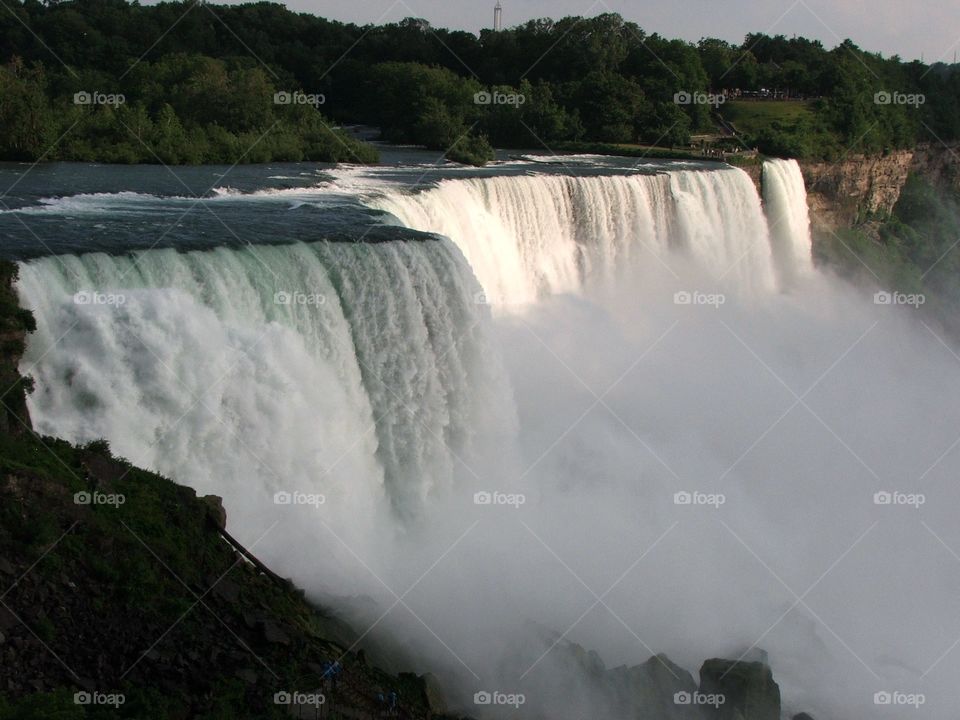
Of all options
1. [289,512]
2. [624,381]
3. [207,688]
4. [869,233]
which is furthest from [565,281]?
[869,233]

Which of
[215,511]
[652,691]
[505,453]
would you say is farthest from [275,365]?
[652,691]

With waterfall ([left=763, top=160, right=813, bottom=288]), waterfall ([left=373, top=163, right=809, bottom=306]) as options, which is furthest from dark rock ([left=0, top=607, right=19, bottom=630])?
waterfall ([left=763, top=160, right=813, bottom=288])

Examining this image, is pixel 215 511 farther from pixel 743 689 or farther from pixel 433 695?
pixel 743 689

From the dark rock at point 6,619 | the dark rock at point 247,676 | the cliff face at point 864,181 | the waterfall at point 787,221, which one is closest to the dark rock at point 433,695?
the dark rock at point 247,676

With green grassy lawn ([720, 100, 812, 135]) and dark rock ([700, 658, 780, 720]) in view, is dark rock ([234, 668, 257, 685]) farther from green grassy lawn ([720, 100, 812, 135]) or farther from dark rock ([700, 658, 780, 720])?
green grassy lawn ([720, 100, 812, 135])

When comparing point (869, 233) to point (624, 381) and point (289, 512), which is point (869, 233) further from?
point (289, 512)

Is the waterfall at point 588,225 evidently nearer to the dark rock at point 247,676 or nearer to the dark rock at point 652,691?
the dark rock at point 652,691
